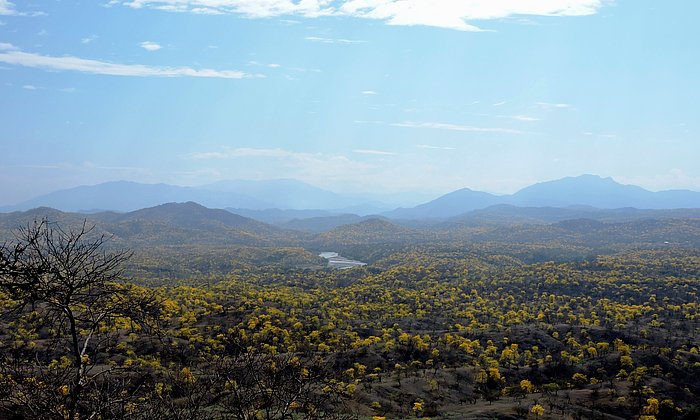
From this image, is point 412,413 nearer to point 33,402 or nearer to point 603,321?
point 33,402

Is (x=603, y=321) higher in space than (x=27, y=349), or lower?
lower

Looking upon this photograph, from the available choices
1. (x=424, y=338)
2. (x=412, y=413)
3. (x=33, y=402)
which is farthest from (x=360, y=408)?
(x=33, y=402)

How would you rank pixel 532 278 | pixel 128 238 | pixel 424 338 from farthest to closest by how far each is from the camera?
pixel 128 238 → pixel 532 278 → pixel 424 338

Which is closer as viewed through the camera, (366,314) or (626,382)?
(626,382)

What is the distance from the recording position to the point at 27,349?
37625 millimetres

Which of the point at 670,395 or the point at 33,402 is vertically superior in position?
the point at 33,402

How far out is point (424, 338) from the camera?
50.4 meters

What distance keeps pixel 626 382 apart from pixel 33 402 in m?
39.4

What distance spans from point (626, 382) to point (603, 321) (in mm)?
26135

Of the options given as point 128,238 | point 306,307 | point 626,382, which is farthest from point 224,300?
point 128,238

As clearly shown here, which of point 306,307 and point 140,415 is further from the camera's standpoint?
point 306,307

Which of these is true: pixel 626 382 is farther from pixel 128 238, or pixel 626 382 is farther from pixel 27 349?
pixel 128 238

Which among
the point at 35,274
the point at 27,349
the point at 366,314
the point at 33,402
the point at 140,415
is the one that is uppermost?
the point at 35,274

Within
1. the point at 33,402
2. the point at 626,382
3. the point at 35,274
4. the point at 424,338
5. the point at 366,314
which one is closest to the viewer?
the point at 35,274
